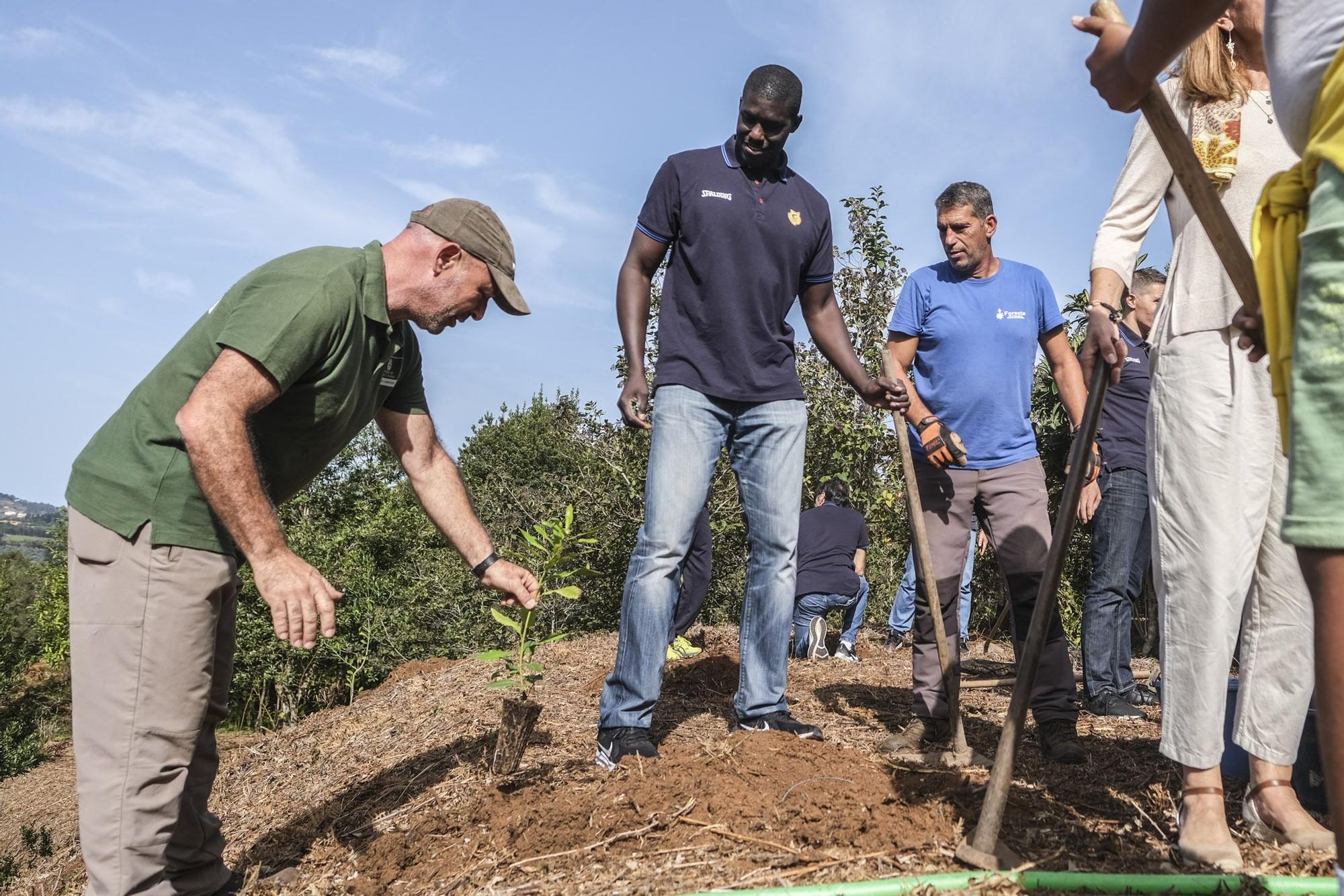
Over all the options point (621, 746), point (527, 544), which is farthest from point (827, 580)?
point (621, 746)

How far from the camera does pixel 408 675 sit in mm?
9531

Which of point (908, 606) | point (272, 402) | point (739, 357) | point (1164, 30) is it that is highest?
point (1164, 30)

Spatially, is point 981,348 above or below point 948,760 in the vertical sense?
above

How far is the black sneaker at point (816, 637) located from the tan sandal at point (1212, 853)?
21.1ft

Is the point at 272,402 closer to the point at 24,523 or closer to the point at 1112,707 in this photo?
the point at 1112,707

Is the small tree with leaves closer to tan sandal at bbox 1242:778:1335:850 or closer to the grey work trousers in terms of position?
the grey work trousers

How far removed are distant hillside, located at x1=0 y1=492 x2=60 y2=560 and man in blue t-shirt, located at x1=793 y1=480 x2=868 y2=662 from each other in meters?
80.0

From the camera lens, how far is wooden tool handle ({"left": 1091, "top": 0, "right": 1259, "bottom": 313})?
6.22 ft

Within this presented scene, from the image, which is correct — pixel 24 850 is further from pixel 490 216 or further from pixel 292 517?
pixel 292 517

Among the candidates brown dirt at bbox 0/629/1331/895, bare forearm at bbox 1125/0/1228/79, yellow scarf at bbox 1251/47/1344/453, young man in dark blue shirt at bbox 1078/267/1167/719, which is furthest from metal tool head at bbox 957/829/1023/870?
young man in dark blue shirt at bbox 1078/267/1167/719

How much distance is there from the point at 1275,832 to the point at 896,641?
7.64 m

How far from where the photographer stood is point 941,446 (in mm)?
4301

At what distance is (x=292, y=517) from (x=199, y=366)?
12.7m

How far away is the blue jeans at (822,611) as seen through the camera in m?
9.07
